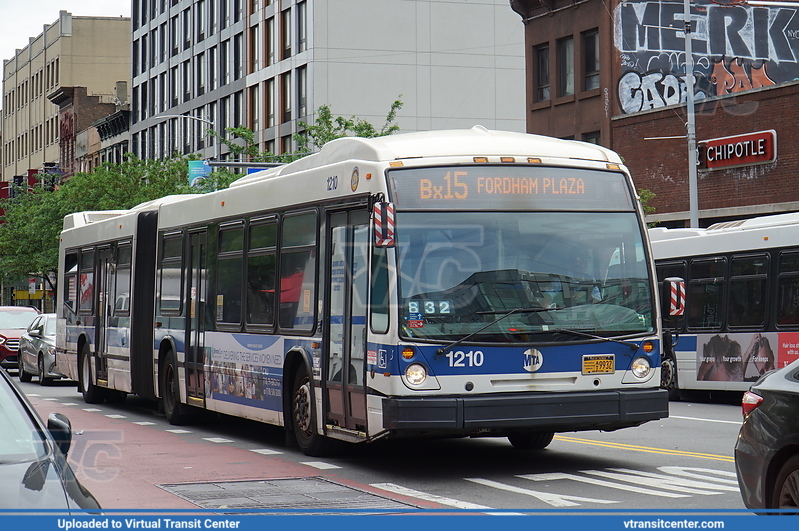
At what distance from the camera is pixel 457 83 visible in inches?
2356

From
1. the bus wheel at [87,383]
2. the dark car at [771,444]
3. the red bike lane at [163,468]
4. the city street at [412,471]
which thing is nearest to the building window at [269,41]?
the bus wheel at [87,383]

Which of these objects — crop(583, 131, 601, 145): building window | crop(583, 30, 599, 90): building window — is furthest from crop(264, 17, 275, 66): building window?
crop(583, 131, 601, 145): building window

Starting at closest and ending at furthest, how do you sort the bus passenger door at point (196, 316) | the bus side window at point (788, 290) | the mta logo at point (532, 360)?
the mta logo at point (532, 360)
the bus passenger door at point (196, 316)
the bus side window at point (788, 290)

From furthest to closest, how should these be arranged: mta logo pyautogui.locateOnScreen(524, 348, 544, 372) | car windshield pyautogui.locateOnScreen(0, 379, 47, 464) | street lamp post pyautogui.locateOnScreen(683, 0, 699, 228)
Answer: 1. street lamp post pyautogui.locateOnScreen(683, 0, 699, 228)
2. mta logo pyautogui.locateOnScreen(524, 348, 544, 372)
3. car windshield pyautogui.locateOnScreen(0, 379, 47, 464)

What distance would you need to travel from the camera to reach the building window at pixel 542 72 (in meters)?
41.5

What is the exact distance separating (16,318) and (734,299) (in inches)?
808

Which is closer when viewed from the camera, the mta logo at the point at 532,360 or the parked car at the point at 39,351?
the mta logo at the point at 532,360

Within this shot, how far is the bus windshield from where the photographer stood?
10688 millimetres

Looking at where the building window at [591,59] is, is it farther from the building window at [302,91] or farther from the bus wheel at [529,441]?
the bus wheel at [529,441]

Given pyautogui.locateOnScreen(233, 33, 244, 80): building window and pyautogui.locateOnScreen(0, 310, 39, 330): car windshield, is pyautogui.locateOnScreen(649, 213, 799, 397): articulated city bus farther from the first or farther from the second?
pyautogui.locateOnScreen(233, 33, 244, 80): building window

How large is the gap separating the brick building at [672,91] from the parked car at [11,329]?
17322 millimetres

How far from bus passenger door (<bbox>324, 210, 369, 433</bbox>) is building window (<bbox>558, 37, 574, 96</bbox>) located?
29.7 m

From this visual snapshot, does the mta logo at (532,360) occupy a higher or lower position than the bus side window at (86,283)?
lower

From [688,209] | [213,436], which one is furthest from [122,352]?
[688,209]
